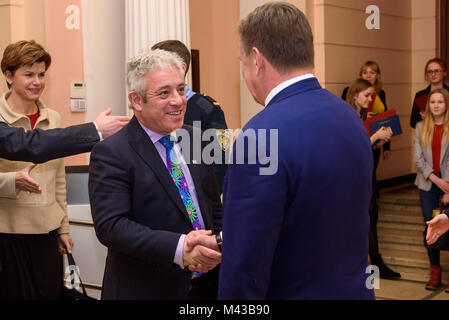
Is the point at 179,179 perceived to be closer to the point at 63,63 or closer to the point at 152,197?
the point at 152,197

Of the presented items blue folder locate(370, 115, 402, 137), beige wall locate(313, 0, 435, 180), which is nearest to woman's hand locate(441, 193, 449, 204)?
blue folder locate(370, 115, 402, 137)

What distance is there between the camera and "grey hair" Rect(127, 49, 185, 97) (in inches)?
94.8

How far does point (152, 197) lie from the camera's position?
7.60ft

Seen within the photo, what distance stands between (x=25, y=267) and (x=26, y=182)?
1.62ft

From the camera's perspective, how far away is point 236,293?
1.75 metres

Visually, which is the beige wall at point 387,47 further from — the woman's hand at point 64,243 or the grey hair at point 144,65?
the grey hair at point 144,65

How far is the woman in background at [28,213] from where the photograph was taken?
11.2 feet

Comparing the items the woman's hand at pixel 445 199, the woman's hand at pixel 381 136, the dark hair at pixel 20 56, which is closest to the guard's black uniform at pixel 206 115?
the dark hair at pixel 20 56

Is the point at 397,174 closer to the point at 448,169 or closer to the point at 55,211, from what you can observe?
the point at 448,169

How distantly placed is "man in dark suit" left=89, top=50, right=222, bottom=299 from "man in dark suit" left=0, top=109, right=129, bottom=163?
29 cm

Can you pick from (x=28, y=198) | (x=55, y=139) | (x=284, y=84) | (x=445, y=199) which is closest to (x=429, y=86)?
(x=445, y=199)

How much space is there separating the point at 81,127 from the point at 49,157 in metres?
0.22

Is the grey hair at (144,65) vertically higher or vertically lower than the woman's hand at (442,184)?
higher

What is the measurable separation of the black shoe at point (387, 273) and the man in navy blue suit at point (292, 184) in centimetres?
475
